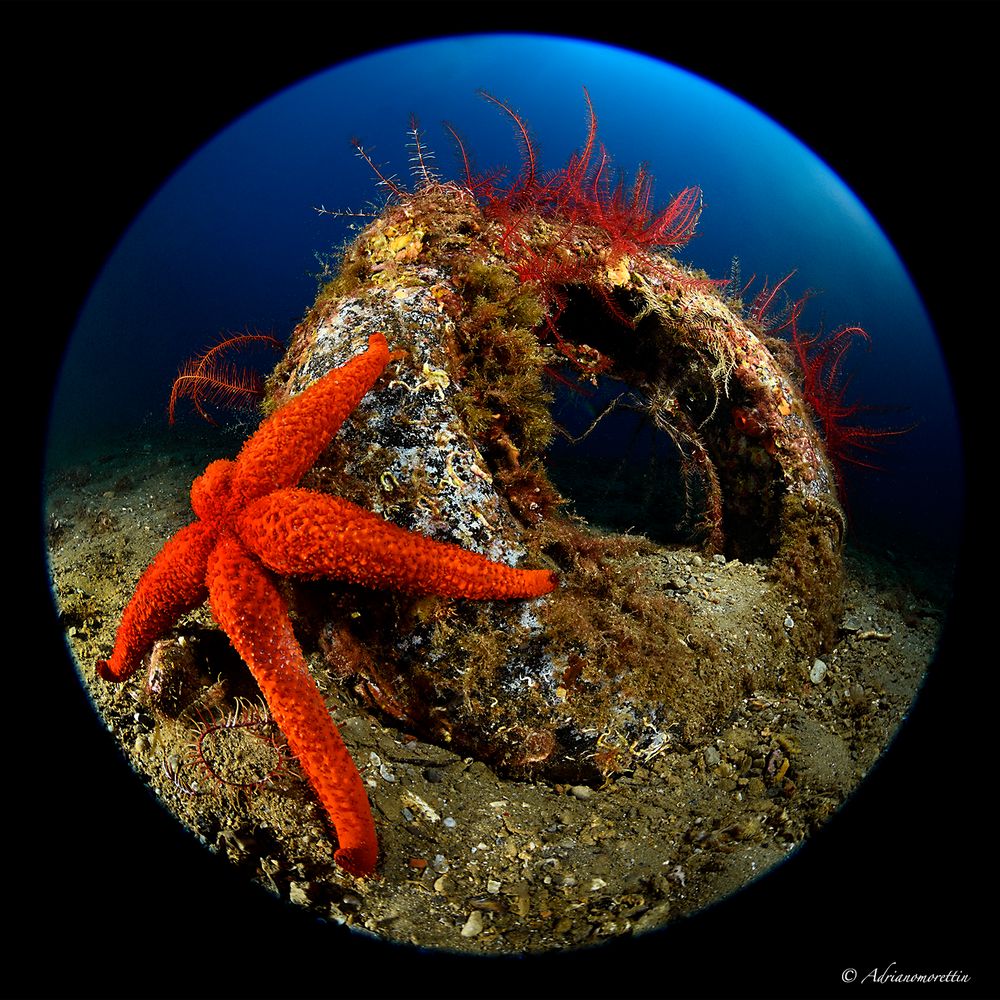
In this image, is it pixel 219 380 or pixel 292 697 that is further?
pixel 219 380

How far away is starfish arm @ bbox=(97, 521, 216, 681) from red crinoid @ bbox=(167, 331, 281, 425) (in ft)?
6.04

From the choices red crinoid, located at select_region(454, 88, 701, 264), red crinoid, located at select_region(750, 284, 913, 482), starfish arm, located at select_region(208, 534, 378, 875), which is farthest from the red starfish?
red crinoid, located at select_region(750, 284, 913, 482)

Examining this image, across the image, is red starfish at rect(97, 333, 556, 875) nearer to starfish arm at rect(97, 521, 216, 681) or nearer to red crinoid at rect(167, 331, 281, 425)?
starfish arm at rect(97, 521, 216, 681)

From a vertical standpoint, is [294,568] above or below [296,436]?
below

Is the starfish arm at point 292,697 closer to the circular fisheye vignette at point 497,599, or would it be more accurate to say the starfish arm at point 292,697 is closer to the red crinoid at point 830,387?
the circular fisheye vignette at point 497,599

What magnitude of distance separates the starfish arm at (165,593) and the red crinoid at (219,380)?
6.04 ft

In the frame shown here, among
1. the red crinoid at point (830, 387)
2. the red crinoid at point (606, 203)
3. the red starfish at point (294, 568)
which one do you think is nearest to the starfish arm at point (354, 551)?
the red starfish at point (294, 568)

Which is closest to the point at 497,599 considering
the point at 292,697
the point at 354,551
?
the point at 354,551

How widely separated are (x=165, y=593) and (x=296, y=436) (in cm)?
111

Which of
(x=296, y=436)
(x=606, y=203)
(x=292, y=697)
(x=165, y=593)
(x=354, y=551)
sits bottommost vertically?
(x=292, y=697)

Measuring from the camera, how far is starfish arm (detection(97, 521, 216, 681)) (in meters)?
2.50

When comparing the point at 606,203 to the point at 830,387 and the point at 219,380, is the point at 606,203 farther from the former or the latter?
the point at 219,380

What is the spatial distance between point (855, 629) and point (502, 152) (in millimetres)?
10704

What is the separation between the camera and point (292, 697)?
224cm
